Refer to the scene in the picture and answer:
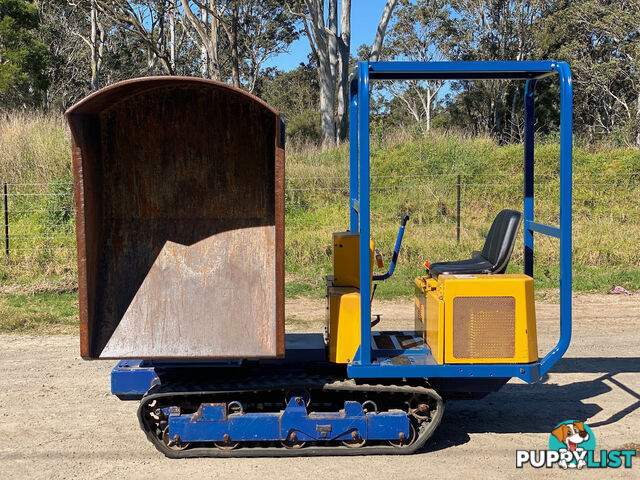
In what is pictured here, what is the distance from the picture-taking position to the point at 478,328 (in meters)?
4.80

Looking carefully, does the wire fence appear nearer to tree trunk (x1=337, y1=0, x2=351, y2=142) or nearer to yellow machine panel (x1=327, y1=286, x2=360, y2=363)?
tree trunk (x1=337, y1=0, x2=351, y2=142)

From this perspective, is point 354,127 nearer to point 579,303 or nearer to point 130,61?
point 579,303

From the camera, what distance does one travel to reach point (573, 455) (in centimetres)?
507

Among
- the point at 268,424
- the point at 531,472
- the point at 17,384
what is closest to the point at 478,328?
the point at 531,472

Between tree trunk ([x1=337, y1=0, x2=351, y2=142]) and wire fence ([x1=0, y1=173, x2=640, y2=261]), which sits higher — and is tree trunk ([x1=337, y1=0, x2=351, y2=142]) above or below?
above

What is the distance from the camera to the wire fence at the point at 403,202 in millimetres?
13133

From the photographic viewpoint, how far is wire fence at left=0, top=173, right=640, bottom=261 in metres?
13.1

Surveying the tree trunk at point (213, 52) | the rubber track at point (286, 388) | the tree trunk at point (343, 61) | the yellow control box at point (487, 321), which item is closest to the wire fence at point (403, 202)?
the tree trunk at point (343, 61)

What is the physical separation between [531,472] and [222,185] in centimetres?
305

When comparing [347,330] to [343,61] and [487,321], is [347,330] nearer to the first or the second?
[487,321]

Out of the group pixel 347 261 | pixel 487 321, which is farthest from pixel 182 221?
pixel 487 321

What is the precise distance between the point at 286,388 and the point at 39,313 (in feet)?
19.9

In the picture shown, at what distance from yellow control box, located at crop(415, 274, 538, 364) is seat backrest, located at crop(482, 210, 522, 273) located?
486mm

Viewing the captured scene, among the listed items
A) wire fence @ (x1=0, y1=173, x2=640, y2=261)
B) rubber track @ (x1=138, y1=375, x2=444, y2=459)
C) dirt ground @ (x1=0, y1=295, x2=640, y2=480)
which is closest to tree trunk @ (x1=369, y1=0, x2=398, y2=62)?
wire fence @ (x1=0, y1=173, x2=640, y2=261)
